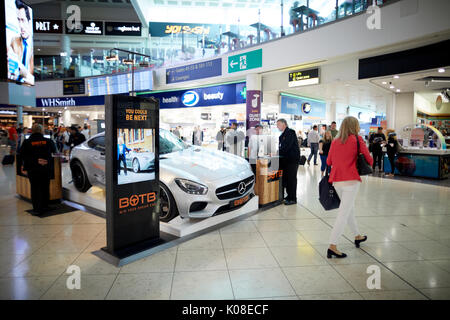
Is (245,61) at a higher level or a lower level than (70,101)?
higher

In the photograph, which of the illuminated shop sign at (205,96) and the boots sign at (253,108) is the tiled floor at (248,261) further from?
the illuminated shop sign at (205,96)

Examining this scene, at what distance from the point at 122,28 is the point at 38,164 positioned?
18.2 metres

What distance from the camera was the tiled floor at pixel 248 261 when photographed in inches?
94.5

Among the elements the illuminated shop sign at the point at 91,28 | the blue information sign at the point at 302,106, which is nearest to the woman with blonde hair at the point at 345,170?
the blue information sign at the point at 302,106

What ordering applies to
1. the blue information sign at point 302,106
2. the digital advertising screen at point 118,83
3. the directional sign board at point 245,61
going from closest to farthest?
the directional sign board at point 245,61
the blue information sign at point 302,106
the digital advertising screen at point 118,83

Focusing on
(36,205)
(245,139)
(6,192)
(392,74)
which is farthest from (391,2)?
(6,192)

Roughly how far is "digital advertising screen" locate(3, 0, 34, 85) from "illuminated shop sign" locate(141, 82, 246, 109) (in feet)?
20.4

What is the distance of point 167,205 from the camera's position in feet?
12.4

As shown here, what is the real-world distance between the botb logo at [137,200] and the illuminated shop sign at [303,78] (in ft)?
23.9

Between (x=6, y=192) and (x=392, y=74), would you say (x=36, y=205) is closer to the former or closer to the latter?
(x=6, y=192)

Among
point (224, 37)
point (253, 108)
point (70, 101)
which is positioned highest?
point (224, 37)

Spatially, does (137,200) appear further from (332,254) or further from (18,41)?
(18,41)

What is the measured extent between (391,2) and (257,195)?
5316 mm

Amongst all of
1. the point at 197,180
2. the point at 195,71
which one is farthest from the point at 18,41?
the point at 197,180
